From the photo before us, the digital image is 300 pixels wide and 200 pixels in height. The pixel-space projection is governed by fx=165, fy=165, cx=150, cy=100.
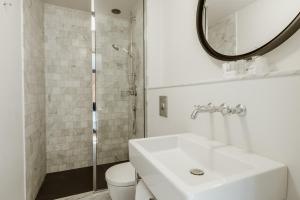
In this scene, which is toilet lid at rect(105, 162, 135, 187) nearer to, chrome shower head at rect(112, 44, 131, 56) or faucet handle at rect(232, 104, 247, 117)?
faucet handle at rect(232, 104, 247, 117)

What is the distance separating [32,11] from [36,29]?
20 centimetres

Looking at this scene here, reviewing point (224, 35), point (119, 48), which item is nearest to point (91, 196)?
point (119, 48)

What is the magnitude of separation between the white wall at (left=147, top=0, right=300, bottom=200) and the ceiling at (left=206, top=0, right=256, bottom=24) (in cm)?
18

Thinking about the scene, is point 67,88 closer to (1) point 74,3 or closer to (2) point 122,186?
(1) point 74,3

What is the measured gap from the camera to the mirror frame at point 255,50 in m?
0.69

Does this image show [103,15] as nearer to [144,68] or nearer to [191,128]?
[144,68]

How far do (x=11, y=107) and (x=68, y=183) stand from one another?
122 centimetres

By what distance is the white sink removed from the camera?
0.52m

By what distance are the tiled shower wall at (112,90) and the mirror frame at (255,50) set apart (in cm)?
133

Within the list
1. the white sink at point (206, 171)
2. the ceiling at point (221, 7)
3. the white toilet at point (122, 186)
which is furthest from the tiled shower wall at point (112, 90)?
the ceiling at point (221, 7)

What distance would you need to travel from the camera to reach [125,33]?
2.38 m

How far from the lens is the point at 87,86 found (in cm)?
243

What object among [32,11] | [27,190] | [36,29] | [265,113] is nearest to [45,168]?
[27,190]

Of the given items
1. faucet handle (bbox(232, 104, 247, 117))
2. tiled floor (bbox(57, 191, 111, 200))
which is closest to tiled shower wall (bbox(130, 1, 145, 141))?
tiled floor (bbox(57, 191, 111, 200))
